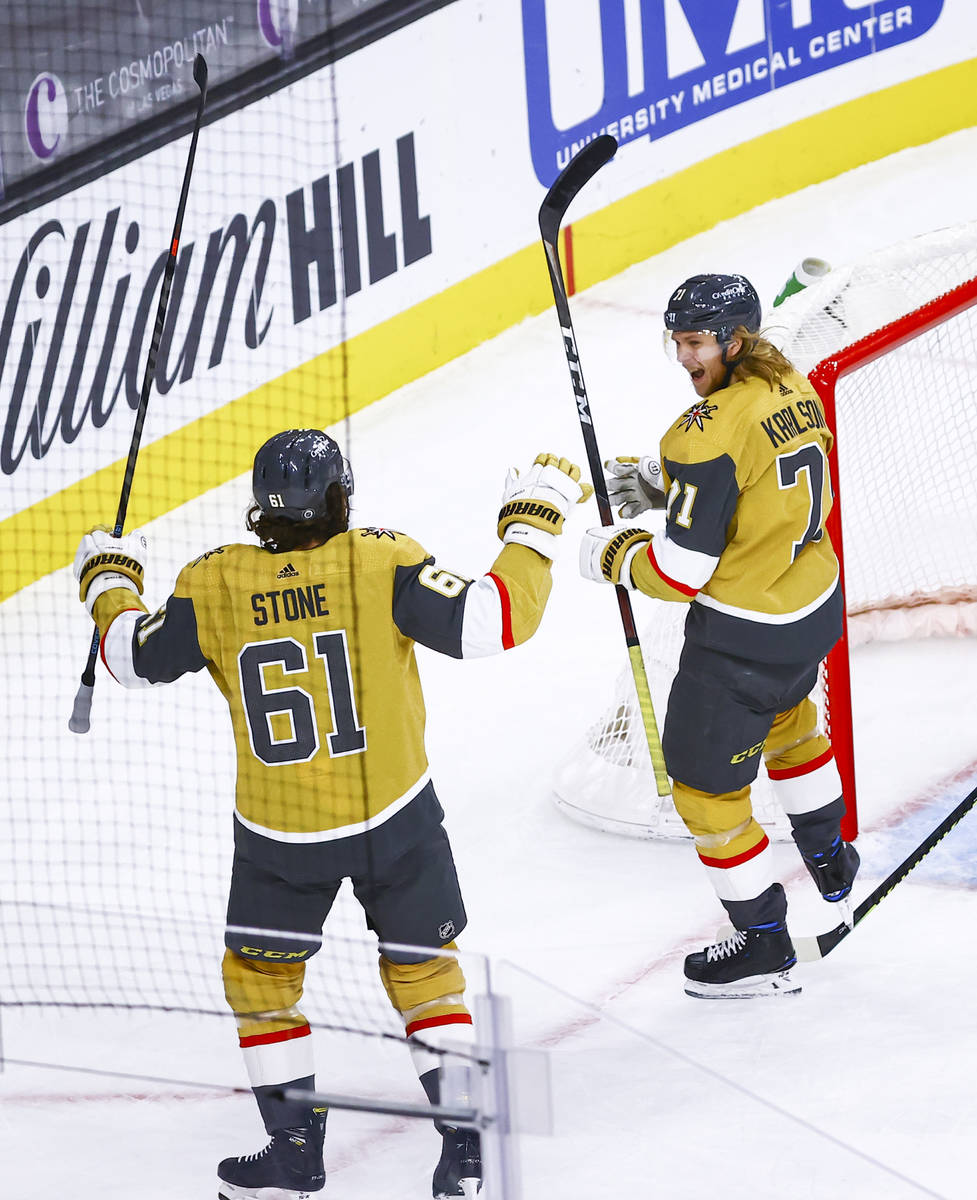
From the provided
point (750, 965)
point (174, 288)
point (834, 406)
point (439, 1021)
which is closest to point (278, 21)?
point (174, 288)

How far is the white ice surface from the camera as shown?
2.66 m

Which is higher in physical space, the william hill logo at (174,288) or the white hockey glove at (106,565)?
the william hill logo at (174,288)

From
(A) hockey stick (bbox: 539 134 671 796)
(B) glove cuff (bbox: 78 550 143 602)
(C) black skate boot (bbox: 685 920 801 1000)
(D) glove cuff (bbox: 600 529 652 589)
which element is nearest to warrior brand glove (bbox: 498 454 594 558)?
(D) glove cuff (bbox: 600 529 652 589)

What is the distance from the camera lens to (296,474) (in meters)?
2.67

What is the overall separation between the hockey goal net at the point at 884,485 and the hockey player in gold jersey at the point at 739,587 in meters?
0.58

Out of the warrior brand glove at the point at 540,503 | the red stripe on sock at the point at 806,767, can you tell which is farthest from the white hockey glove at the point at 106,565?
the red stripe on sock at the point at 806,767

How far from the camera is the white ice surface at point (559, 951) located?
266cm

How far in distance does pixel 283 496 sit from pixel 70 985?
100cm

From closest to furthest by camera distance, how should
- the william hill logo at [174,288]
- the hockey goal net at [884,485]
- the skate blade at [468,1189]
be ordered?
the skate blade at [468,1189] < the hockey goal net at [884,485] < the william hill logo at [174,288]

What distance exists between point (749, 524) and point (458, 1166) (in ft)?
3.66

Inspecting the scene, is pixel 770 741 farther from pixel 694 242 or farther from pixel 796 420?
pixel 694 242

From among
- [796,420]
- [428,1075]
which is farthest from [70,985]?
[796,420]

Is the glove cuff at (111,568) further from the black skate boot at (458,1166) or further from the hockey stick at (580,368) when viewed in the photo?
the black skate boot at (458,1166)

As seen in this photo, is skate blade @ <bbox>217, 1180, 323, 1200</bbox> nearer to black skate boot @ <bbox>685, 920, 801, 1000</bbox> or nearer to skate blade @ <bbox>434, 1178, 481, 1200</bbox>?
skate blade @ <bbox>434, 1178, 481, 1200</bbox>
